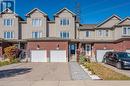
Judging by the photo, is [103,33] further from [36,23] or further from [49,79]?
[49,79]

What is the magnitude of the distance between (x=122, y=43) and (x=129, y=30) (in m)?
9.36

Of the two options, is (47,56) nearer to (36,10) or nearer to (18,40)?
(18,40)

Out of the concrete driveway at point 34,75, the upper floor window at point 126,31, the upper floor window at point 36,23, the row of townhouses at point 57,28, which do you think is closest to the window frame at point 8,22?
the row of townhouses at point 57,28

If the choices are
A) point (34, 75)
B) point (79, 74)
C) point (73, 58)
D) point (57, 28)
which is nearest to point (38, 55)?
point (73, 58)

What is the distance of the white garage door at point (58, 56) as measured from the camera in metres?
42.4

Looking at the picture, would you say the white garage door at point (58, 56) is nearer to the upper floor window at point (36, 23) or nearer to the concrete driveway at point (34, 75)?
the upper floor window at point (36, 23)

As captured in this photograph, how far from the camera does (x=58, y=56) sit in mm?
42719

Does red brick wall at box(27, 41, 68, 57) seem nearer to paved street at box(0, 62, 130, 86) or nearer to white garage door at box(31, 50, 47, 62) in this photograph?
white garage door at box(31, 50, 47, 62)

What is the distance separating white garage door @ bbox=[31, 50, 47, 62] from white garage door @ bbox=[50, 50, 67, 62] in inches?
46.1

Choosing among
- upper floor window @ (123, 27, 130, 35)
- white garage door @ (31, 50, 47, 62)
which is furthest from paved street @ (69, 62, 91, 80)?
upper floor window @ (123, 27, 130, 35)

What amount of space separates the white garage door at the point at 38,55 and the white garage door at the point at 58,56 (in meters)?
1.17

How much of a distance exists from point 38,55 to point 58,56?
334 centimetres

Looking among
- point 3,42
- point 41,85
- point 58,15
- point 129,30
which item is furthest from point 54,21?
point 41,85

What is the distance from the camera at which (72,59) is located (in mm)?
44719
